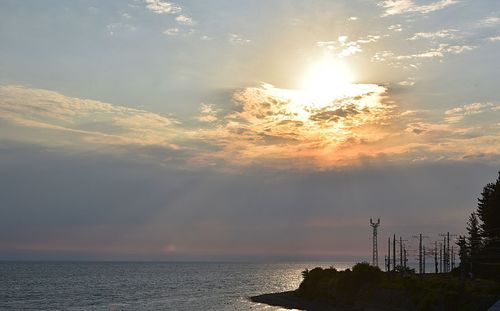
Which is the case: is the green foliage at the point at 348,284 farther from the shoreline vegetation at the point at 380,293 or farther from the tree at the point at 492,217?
the tree at the point at 492,217

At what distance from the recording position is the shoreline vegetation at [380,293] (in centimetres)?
7212

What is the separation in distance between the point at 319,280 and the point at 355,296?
69.7 ft

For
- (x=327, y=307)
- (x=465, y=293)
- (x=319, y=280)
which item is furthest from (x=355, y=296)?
(x=465, y=293)

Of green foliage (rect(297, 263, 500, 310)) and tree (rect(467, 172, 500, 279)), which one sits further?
tree (rect(467, 172, 500, 279))

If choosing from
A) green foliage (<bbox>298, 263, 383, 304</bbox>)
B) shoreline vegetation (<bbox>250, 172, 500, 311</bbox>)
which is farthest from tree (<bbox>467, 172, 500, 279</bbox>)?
green foliage (<bbox>298, 263, 383, 304</bbox>)

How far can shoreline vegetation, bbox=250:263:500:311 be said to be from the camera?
237 ft

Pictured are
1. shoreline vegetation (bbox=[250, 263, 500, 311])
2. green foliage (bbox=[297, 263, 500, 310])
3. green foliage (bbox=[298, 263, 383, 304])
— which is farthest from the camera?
green foliage (bbox=[298, 263, 383, 304])

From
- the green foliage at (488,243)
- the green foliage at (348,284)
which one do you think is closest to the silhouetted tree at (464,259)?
the green foliage at (488,243)

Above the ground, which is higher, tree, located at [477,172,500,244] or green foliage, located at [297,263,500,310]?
tree, located at [477,172,500,244]

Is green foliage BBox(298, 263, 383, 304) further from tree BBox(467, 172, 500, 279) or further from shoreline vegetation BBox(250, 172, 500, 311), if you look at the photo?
tree BBox(467, 172, 500, 279)

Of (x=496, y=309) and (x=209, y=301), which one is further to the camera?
(x=209, y=301)

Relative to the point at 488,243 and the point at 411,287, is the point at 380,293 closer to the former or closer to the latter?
the point at 411,287

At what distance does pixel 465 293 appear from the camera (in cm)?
7212

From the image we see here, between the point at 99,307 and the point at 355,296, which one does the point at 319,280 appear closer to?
the point at 355,296
